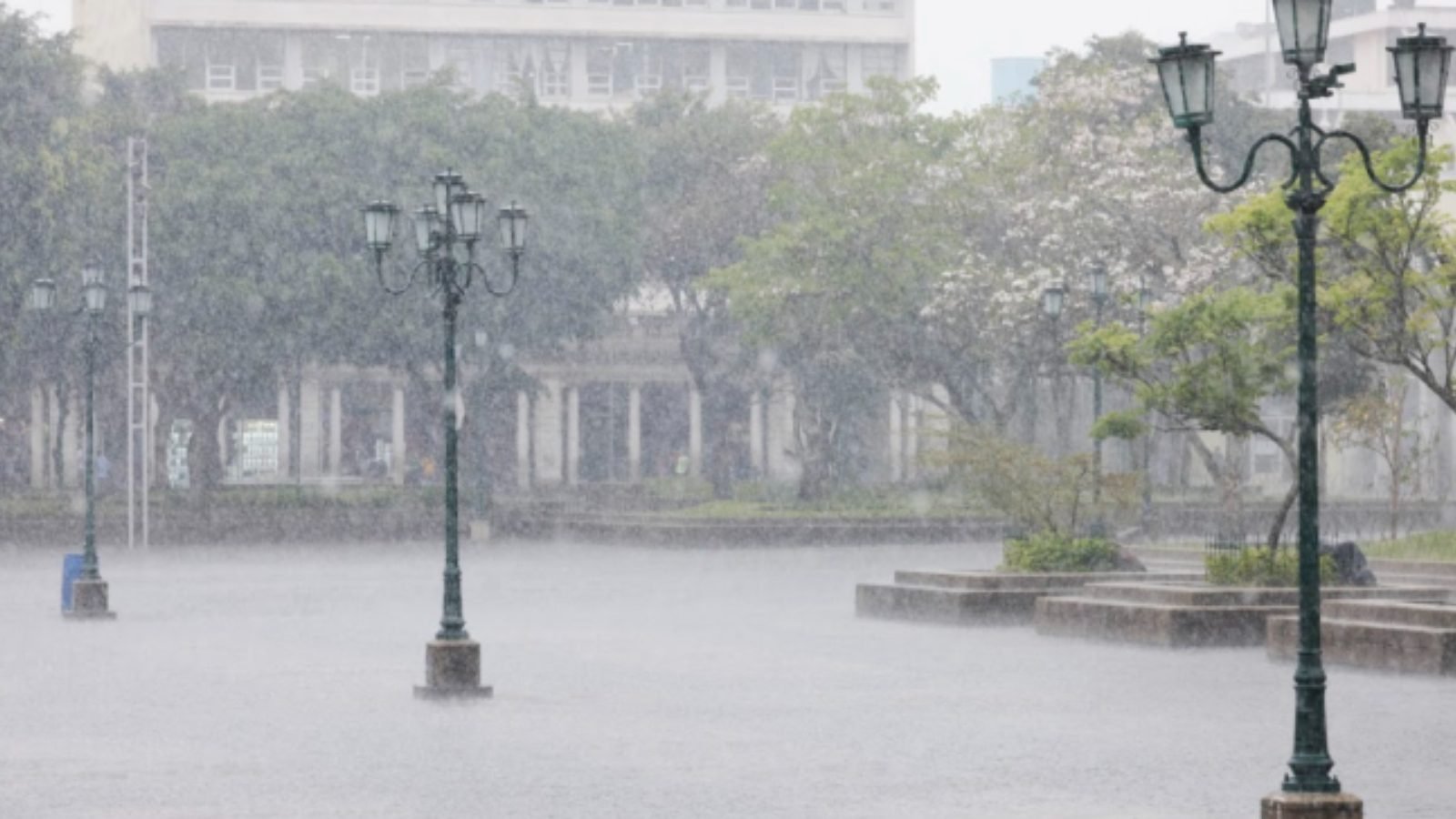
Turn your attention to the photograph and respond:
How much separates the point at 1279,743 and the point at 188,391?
51616 mm

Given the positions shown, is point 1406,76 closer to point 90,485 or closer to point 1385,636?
point 1385,636

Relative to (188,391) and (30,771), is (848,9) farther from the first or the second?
(30,771)

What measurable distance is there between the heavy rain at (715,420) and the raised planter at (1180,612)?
0.06 m

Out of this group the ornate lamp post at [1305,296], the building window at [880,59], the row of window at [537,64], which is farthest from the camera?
the building window at [880,59]

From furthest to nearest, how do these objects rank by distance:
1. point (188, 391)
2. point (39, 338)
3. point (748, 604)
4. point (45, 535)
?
point (188, 391), point (39, 338), point (45, 535), point (748, 604)

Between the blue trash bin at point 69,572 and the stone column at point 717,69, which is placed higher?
the stone column at point 717,69

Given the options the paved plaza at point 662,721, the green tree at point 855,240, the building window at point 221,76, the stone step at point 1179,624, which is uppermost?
the building window at point 221,76

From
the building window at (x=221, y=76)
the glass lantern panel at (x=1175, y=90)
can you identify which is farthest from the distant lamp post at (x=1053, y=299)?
the building window at (x=221, y=76)

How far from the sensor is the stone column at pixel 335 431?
8744 centimetres

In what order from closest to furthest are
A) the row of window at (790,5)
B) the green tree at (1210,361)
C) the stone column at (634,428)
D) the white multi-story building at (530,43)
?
the green tree at (1210,361) → the stone column at (634,428) → the white multi-story building at (530,43) → the row of window at (790,5)

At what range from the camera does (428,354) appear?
198ft

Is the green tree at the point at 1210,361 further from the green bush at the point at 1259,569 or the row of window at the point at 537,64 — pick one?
the row of window at the point at 537,64

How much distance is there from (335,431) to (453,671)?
224 ft

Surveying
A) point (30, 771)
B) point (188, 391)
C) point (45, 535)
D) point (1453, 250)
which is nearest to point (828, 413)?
point (188, 391)
